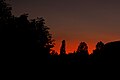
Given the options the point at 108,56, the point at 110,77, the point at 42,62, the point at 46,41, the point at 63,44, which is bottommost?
the point at 110,77

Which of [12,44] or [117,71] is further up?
[12,44]

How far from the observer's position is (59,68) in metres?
41.7

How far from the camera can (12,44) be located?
4609 cm

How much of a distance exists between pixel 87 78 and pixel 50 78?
1232cm

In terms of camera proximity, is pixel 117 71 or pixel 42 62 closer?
pixel 117 71

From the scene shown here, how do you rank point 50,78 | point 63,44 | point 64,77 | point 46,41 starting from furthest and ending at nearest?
point 63,44
point 46,41
point 50,78
point 64,77

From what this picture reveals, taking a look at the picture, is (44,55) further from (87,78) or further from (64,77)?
(87,78)

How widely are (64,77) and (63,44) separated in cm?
8154

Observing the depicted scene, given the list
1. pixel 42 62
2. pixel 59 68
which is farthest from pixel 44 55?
pixel 59 68

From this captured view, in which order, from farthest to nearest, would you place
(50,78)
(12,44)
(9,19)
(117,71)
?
(9,19)
(12,44)
(50,78)
(117,71)

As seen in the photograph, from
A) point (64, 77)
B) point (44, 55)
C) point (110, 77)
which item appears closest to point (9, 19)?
point (44, 55)

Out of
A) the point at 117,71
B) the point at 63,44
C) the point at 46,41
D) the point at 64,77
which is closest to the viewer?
the point at 117,71

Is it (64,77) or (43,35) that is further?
(43,35)

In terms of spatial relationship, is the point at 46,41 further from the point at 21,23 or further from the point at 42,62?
the point at 42,62
